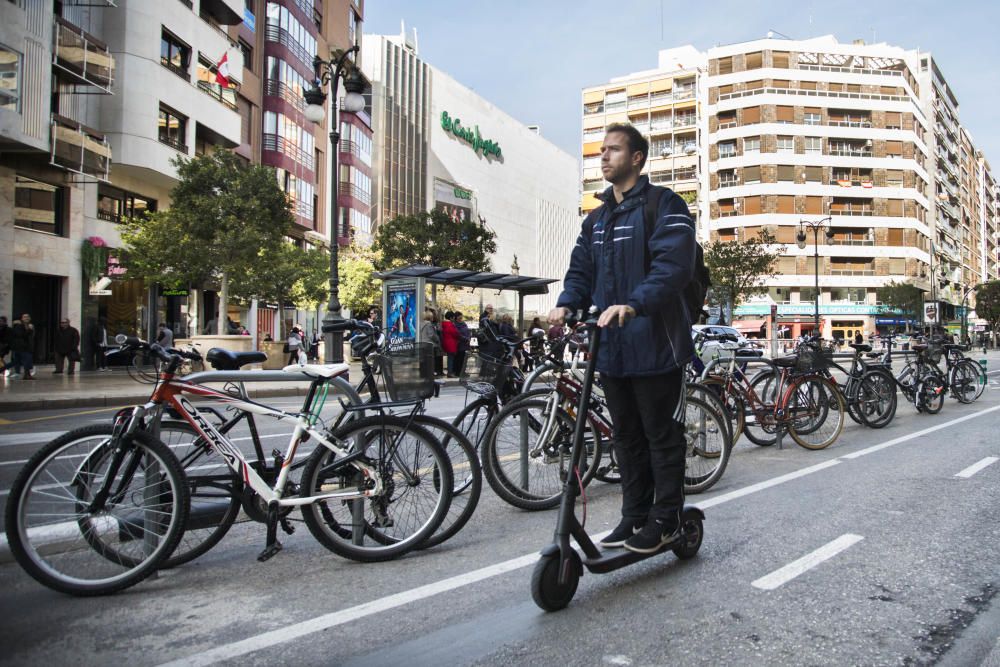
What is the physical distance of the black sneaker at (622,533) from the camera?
11.0 ft

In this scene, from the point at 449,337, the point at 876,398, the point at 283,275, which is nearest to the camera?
the point at 876,398

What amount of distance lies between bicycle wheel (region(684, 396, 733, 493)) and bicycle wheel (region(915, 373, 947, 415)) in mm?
6483

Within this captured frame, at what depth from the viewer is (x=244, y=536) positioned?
14.0 ft

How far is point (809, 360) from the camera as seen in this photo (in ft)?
24.1

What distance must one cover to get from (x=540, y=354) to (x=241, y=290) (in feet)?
68.1

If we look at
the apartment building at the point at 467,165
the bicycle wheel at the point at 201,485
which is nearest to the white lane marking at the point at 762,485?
the bicycle wheel at the point at 201,485

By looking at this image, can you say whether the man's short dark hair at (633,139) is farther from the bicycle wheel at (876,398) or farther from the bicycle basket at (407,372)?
the bicycle wheel at (876,398)

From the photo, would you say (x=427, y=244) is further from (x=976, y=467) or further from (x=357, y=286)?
(x=976, y=467)

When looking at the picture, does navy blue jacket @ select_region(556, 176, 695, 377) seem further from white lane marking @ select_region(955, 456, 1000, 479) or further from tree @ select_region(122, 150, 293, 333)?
tree @ select_region(122, 150, 293, 333)

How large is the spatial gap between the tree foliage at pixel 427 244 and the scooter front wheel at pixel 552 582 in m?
37.4

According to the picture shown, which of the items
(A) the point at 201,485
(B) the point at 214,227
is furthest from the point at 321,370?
(B) the point at 214,227

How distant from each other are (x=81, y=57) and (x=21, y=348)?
9.87 m

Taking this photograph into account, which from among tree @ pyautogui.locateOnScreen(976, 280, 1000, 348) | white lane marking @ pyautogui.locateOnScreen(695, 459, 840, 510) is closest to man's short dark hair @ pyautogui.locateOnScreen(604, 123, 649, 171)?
white lane marking @ pyautogui.locateOnScreen(695, 459, 840, 510)

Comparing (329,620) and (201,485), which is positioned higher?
(201,485)
